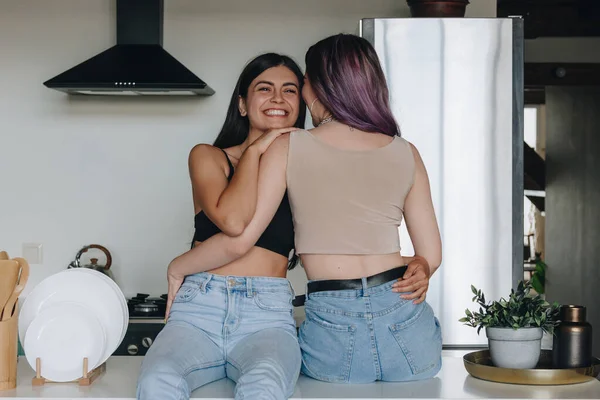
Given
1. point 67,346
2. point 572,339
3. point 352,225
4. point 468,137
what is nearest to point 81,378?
point 67,346

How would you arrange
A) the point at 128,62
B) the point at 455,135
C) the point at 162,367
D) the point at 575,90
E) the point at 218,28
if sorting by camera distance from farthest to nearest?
the point at 575,90, the point at 218,28, the point at 128,62, the point at 455,135, the point at 162,367

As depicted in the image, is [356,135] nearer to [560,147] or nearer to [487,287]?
[487,287]

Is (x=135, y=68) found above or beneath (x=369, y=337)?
above

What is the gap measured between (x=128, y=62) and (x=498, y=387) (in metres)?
2.49

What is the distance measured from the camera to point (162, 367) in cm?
174

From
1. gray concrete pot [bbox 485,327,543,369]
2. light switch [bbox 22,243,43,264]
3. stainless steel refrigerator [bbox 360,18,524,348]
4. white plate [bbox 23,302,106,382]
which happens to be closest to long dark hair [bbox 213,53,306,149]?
white plate [bbox 23,302,106,382]

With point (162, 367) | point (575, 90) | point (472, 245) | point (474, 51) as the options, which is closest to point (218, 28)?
point (474, 51)

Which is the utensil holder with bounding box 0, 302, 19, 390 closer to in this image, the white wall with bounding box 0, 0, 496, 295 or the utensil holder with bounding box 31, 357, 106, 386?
the utensil holder with bounding box 31, 357, 106, 386

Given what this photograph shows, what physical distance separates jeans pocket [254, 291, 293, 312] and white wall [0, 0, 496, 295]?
77.7 inches

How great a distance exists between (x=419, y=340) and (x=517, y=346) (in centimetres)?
23

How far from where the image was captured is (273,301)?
2.04 m

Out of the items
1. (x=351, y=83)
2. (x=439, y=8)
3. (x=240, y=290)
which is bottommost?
(x=240, y=290)

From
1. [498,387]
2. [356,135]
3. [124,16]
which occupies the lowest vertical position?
[498,387]

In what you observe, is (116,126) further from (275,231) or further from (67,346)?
(67,346)
